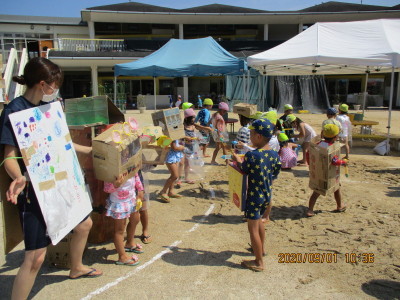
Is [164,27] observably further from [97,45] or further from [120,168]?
[120,168]

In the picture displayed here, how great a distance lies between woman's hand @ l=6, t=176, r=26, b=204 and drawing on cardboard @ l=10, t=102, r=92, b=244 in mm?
74

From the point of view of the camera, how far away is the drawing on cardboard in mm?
2381

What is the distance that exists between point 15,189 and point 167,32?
3281 cm

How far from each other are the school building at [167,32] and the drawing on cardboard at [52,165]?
24.8 meters

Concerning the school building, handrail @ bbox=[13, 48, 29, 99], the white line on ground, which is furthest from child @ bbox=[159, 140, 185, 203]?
the school building

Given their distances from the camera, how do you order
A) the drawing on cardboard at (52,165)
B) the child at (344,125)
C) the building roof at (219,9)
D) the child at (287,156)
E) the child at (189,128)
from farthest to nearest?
the building roof at (219,9), the child at (344,125), the child at (287,156), the child at (189,128), the drawing on cardboard at (52,165)

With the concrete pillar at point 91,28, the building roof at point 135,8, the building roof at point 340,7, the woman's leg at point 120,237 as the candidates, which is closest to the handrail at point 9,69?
the woman's leg at point 120,237

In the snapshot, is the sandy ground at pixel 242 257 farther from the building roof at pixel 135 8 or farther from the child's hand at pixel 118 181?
the building roof at pixel 135 8

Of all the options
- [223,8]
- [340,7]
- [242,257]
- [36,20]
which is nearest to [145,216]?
[242,257]

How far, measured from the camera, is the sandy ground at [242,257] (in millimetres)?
3121

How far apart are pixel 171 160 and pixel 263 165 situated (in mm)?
2320

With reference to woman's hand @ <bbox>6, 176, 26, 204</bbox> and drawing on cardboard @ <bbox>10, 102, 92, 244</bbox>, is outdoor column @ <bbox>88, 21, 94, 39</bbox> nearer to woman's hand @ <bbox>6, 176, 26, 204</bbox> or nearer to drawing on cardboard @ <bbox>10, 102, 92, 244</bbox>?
drawing on cardboard @ <bbox>10, 102, 92, 244</bbox>

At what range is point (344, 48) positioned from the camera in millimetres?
9773

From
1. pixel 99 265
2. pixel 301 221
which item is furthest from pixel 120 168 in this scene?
pixel 301 221
